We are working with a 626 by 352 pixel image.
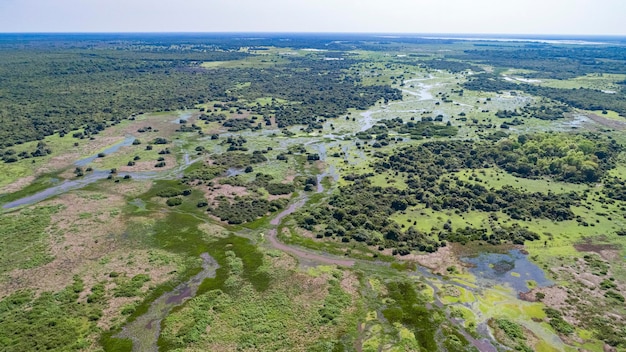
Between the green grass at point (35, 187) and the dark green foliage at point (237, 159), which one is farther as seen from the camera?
the dark green foliage at point (237, 159)

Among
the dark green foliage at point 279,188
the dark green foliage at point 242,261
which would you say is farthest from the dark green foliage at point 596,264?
the dark green foliage at point 279,188

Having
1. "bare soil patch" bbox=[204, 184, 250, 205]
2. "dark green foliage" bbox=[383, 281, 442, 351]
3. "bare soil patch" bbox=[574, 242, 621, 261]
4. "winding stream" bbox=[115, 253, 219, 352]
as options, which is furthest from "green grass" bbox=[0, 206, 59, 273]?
"bare soil patch" bbox=[574, 242, 621, 261]

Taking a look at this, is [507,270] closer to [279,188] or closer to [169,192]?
[279,188]

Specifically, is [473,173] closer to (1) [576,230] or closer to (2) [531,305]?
(1) [576,230]

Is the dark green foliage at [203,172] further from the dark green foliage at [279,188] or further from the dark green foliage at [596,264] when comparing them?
the dark green foliage at [596,264]

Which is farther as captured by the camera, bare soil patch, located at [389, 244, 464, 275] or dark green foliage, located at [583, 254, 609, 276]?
bare soil patch, located at [389, 244, 464, 275]

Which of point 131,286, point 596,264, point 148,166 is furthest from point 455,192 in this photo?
point 148,166

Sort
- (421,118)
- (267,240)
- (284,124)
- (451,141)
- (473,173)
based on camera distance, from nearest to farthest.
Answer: (267,240), (473,173), (451,141), (284,124), (421,118)

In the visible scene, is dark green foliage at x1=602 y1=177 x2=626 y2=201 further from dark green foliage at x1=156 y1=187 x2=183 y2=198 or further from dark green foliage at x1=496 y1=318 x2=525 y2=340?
dark green foliage at x1=156 y1=187 x2=183 y2=198

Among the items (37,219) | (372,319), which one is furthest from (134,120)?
(372,319)
